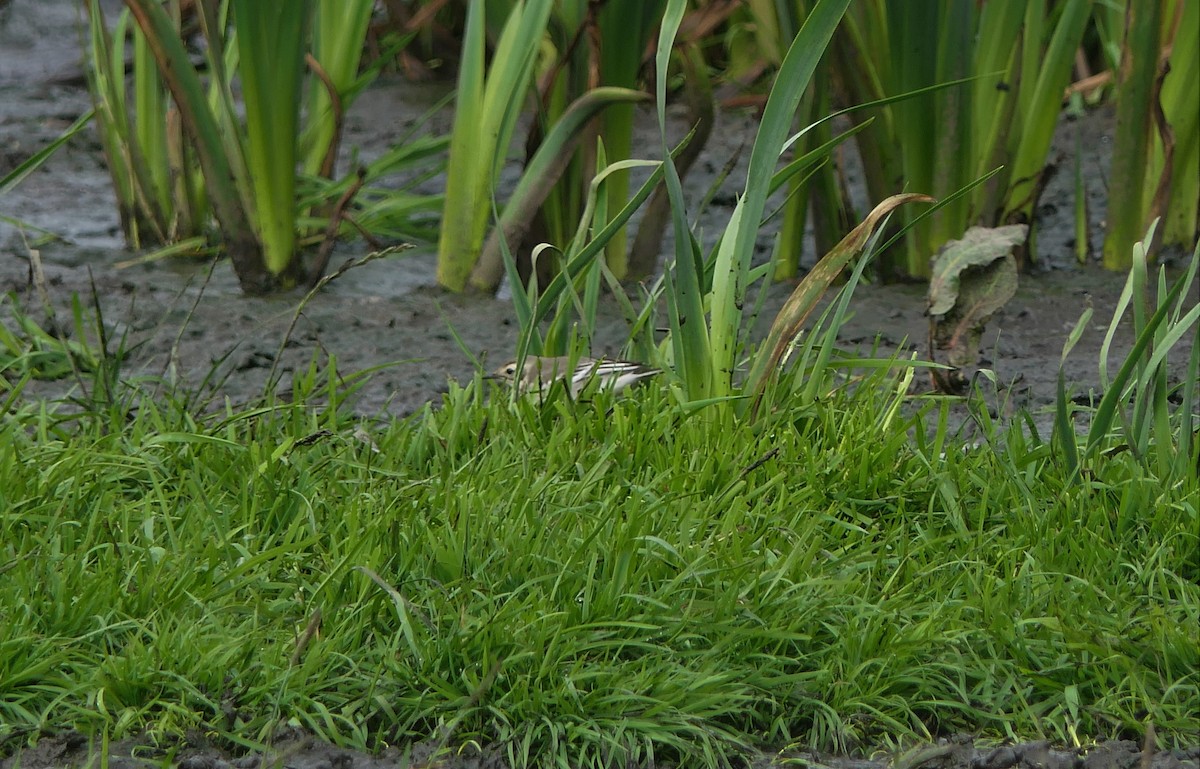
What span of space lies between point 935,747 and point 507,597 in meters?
0.64

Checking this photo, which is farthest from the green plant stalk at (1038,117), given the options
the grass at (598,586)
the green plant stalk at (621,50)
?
the grass at (598,586)

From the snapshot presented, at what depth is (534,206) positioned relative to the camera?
358 cm

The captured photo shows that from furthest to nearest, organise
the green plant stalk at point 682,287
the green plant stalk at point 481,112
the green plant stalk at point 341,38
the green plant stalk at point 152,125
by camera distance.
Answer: the green plant stalk at point 152,125 → the green plant stalk at point 341,38 → the green plant stalk at point 481,112 → the green plant stalk at point 682,287

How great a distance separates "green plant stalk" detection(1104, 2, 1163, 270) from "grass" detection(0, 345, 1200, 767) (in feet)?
5.33

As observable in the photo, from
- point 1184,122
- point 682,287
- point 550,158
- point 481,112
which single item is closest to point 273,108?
point 481,112

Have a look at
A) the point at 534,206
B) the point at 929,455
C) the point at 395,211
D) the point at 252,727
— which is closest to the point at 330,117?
→ the point at 395,211

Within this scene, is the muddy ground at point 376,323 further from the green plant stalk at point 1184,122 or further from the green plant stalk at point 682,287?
the green plant stalk at point 682,287

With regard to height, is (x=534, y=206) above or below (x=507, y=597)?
above

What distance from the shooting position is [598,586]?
2111 millimetres

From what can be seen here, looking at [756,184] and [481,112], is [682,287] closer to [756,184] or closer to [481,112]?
[756,184]

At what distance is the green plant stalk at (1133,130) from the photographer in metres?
3.78

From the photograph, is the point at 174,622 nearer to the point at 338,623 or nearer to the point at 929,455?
the point at 338,623

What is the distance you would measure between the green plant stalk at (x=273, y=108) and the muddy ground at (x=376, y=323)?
182 millimetres

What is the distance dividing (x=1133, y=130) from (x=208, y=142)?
2456 mm
